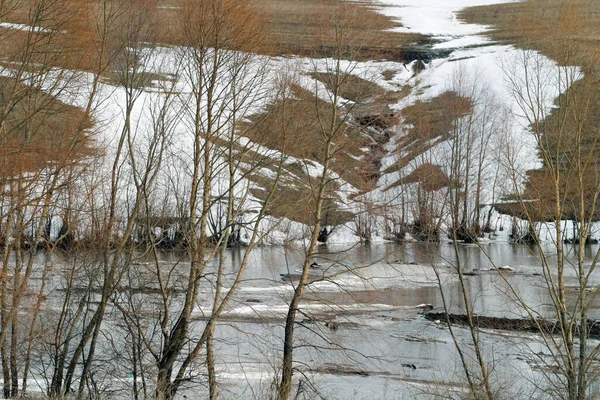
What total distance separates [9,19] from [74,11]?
1154mm

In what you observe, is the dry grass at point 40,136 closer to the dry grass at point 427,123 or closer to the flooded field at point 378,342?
the flooded field at point 378,342

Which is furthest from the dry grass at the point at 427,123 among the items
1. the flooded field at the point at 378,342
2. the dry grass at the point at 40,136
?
the dry grass at the point at 40,136

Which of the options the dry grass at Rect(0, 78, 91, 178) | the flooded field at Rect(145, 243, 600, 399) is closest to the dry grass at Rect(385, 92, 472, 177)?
the flooded field at Rect(145, 243, 600, 399)

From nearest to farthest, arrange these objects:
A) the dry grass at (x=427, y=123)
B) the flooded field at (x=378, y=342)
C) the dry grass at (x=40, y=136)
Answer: the dry grass at (x=40, y=136), the flooded field at (x=378, y=342), the dry grass at (x=427, y=123)

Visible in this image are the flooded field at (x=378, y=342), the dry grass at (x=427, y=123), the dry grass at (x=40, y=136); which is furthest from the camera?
the dry grass at (x=427, y=123)

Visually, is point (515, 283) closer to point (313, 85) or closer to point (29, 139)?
point (313, 85)

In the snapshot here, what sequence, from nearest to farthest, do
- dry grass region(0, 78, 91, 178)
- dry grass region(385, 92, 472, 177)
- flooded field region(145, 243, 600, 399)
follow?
dry grass region(0, 78, 91, 178) → flooded field region(145, 243, 600, 399) → dry grass region(385, 92, 472, 177)

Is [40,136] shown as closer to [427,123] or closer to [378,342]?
[378,342]

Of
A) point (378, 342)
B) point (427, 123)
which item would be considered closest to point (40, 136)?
point (378, 342)

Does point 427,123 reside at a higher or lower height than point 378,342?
higher

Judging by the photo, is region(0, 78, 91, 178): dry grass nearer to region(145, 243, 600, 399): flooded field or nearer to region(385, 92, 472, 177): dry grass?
region(145, 243, 600, 399): flooded field

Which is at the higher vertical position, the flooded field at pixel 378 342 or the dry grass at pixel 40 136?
the dry grass at pixel 40 136

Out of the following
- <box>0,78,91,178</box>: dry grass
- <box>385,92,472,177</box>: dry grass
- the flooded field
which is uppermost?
<box>385,92,472,177</box>: dry grass

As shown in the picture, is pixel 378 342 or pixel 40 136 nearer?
pixel 40 136
